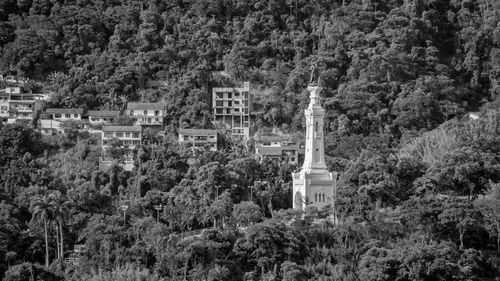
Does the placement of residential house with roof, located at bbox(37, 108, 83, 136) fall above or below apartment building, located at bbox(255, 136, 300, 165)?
above

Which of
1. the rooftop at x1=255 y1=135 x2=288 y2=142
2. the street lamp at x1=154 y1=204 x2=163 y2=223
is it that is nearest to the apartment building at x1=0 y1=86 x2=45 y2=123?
the rooftop at x1=255 y1=135 x2=288 y2=142

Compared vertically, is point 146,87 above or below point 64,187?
above

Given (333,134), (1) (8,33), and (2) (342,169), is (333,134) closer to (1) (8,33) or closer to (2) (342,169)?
(2) (342,169)

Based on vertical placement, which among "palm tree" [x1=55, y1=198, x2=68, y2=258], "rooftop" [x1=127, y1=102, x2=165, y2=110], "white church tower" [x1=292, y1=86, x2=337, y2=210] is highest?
"rooftop" [x1=127, y1=102, x2=165, y2=110]

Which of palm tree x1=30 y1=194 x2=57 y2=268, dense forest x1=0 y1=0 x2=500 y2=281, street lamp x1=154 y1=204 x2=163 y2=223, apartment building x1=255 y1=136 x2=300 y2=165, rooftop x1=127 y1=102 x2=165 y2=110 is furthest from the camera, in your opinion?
rooftop x1=127 y1=102 x2=165 y2=110

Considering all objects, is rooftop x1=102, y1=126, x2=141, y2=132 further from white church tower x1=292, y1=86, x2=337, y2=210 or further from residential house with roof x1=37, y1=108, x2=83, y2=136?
white church tower x1=292, y1=86, x2=337, y2=210

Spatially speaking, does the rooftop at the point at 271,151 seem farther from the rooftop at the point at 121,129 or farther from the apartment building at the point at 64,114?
the apartment building at the point at 64,114

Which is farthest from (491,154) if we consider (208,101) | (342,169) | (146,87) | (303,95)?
(146,87)
